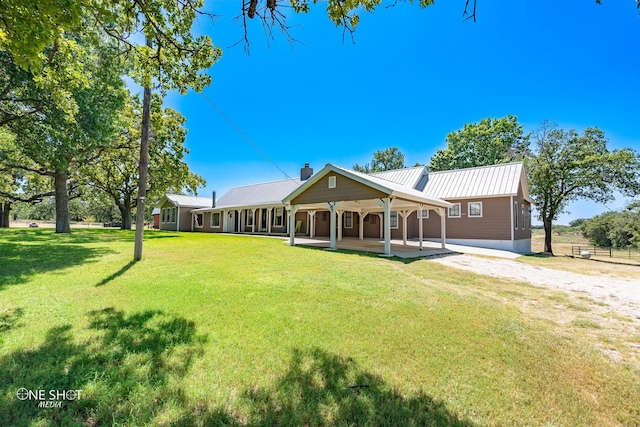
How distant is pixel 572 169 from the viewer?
18609mm

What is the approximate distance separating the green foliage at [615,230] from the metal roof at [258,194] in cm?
3082

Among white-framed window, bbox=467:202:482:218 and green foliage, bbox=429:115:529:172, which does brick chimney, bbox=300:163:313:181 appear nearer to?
white-framed window, bbox=467:202:482:218

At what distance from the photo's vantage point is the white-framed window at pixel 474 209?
54.7 ft

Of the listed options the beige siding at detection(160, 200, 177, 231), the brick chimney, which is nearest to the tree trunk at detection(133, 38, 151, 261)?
the brick chimney

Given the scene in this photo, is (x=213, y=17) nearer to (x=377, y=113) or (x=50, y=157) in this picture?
(x=50, y=157)

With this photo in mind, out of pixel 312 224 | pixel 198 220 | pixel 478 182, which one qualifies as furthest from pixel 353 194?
pixel 198 220

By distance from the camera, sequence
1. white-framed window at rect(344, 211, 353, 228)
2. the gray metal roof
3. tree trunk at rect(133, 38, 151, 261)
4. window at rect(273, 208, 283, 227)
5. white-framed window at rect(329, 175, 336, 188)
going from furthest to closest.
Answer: window at rect(273, 208, 283, 227) → white-framed window at rect(344, 211, 353, 228) → the gray metal roof → white-framed window at rect(329, 175, 336, 188) → tree trunk at rect(133, 38, 151, 261)

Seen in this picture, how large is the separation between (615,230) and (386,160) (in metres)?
31.1

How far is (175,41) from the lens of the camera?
5594 millimetres

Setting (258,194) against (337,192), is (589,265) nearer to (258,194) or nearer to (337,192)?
(337,192)

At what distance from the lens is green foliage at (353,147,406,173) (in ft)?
143

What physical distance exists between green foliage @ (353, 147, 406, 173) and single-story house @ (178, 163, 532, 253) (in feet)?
73.0

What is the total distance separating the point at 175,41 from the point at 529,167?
76.5ft

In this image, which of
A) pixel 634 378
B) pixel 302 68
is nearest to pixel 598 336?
pixel 634 378
